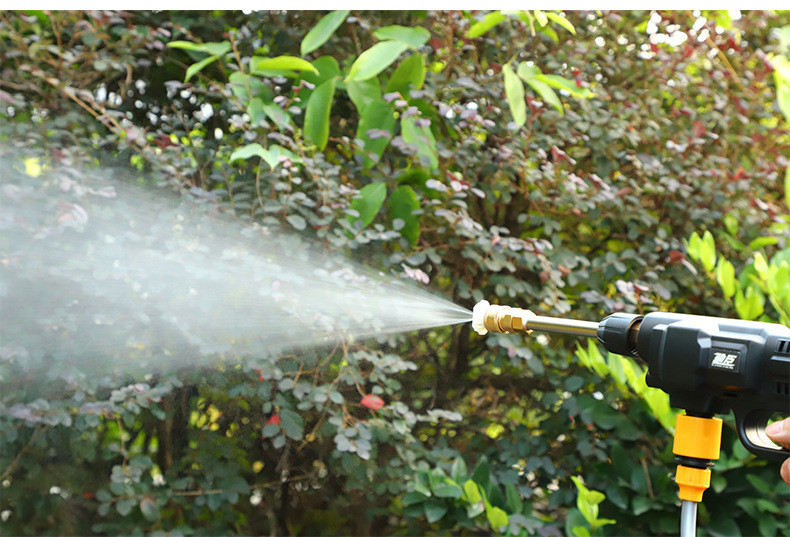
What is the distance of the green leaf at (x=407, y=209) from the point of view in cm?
179

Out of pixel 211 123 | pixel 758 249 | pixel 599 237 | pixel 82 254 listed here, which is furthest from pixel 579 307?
pixel 82 254

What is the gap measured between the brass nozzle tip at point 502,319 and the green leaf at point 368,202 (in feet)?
2.95

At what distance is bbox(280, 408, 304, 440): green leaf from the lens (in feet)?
5.49

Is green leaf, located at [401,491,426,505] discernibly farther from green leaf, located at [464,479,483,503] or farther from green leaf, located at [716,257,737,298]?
green leaf, located at [716,257,737,298]

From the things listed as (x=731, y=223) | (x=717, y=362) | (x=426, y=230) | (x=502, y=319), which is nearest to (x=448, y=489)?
(x=426, y=230)

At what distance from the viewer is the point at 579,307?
2.01 meters

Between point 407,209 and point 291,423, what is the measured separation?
2.11ft

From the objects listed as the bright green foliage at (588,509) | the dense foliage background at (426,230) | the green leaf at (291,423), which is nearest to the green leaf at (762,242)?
the dense foliage background at (426,230)

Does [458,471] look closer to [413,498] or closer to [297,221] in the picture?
[413,498]

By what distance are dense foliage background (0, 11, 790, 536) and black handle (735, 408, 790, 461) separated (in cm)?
80

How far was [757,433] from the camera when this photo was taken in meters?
0.77

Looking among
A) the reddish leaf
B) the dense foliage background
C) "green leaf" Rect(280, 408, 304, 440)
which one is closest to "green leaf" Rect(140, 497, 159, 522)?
the dense foliage background

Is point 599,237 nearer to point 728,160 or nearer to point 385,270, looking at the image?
point 728,160
